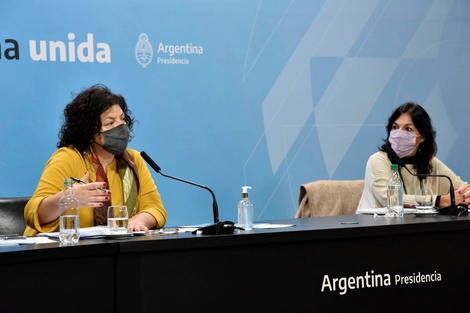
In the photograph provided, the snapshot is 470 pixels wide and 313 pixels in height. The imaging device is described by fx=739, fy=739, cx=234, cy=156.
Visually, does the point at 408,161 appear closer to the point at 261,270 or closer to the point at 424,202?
the point at 424,202

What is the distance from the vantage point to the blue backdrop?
4016mm

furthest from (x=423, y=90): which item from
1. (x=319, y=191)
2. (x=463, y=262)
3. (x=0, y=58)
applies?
(x=0, y=58)

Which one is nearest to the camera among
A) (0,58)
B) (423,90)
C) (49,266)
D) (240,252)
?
(49,266)

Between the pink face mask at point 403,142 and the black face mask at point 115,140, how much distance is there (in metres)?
1.55

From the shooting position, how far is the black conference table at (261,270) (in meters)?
2.15

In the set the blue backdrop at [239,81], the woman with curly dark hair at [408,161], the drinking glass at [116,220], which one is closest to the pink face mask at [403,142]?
the woman with curly dark hair at [408,161]

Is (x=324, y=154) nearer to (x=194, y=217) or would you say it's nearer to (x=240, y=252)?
(x=194, y=217)

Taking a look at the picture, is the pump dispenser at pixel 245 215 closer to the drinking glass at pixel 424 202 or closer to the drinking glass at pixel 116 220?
the drinking glass at pixel 116 220

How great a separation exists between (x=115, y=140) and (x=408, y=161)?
1.72 metres

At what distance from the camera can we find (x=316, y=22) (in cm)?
478

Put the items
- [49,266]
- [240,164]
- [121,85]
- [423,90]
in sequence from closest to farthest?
[49,266] < [121,85] < [240,164] < [423,90]

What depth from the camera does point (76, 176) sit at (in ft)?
10.5

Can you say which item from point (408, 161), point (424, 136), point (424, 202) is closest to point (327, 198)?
point (408, 161)

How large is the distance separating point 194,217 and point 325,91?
3.96 feet
